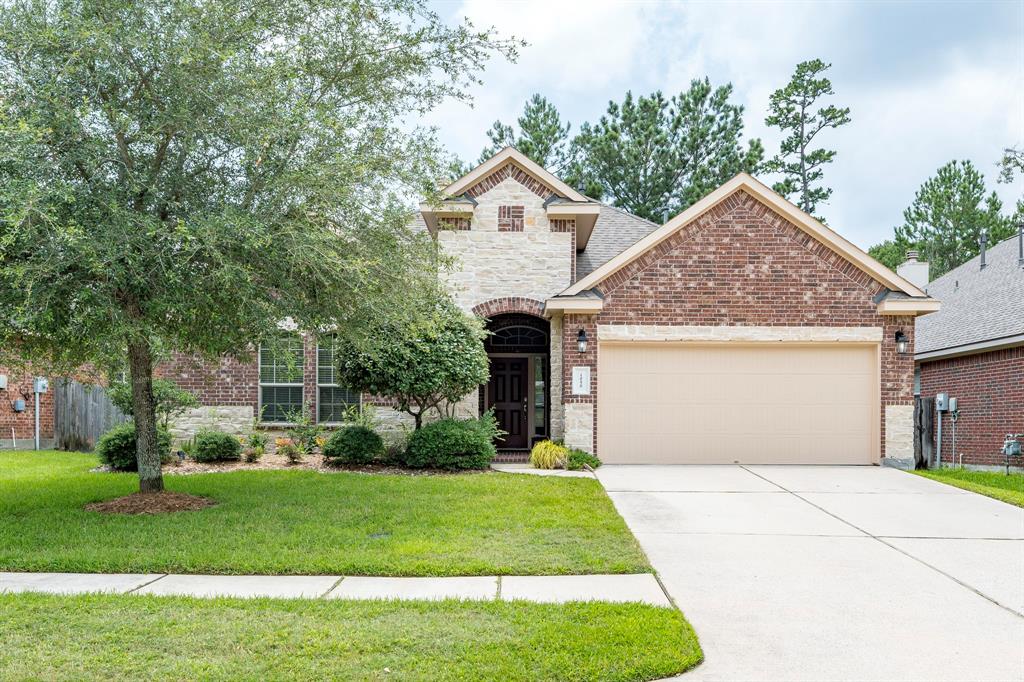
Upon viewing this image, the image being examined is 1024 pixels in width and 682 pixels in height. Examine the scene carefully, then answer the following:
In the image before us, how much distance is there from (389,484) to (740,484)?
5.28 metres

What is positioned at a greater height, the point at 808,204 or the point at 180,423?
the point at 808,204

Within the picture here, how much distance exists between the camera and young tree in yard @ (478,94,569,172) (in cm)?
3512

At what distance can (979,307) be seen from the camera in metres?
17.8

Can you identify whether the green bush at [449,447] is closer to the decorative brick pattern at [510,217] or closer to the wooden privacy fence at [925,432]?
the decorative brick pattern at [510,217]

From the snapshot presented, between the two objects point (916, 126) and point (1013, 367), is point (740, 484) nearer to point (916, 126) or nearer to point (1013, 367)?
point (1013, 367)

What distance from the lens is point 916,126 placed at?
25297 millimetres

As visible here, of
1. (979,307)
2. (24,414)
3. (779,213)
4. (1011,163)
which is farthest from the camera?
(1011,163)

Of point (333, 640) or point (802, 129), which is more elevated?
point (802, 129)

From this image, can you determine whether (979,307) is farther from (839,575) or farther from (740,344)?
(839,575)

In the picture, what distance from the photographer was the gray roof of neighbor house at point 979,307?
15585 mm

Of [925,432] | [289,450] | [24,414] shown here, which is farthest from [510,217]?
[24,414]

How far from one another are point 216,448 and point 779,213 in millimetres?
11086

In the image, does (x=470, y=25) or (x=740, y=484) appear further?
(x=740, y=484)

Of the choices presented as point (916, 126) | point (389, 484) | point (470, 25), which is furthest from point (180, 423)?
point (916, 126)
